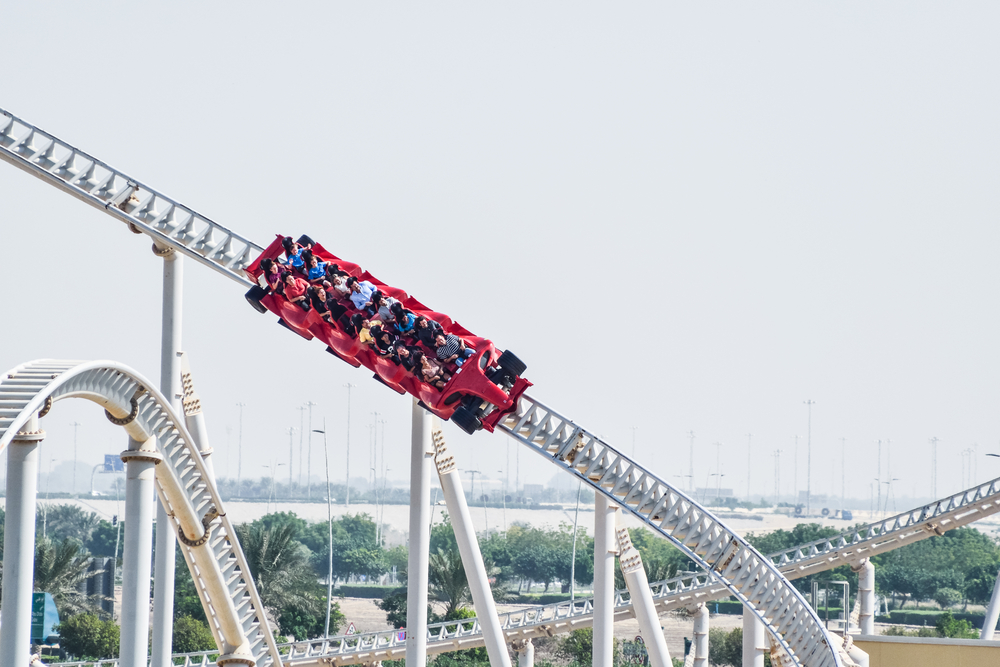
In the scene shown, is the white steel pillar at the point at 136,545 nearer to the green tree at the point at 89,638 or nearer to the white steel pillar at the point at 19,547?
the white steel pillar at the point at 19,547

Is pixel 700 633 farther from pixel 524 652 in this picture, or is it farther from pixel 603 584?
pixel 603 584

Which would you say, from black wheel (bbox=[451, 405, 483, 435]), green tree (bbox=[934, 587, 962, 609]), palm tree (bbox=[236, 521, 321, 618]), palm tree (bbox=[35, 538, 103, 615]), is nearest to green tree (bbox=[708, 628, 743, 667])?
palm tree (bbox=[236, 521, 321, 618])

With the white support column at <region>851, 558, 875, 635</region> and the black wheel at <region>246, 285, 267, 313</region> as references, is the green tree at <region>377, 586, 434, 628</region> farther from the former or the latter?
the black wheel at <region>246, 285, 267, 313</region>

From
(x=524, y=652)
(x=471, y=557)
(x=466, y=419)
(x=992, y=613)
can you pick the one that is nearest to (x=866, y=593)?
(x=992, y=613)

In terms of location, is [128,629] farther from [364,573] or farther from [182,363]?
[364,573]

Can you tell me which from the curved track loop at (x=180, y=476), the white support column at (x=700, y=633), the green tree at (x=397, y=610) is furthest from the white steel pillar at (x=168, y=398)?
the green tree at (x=397, y=610)

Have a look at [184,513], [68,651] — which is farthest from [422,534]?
[68,651]
